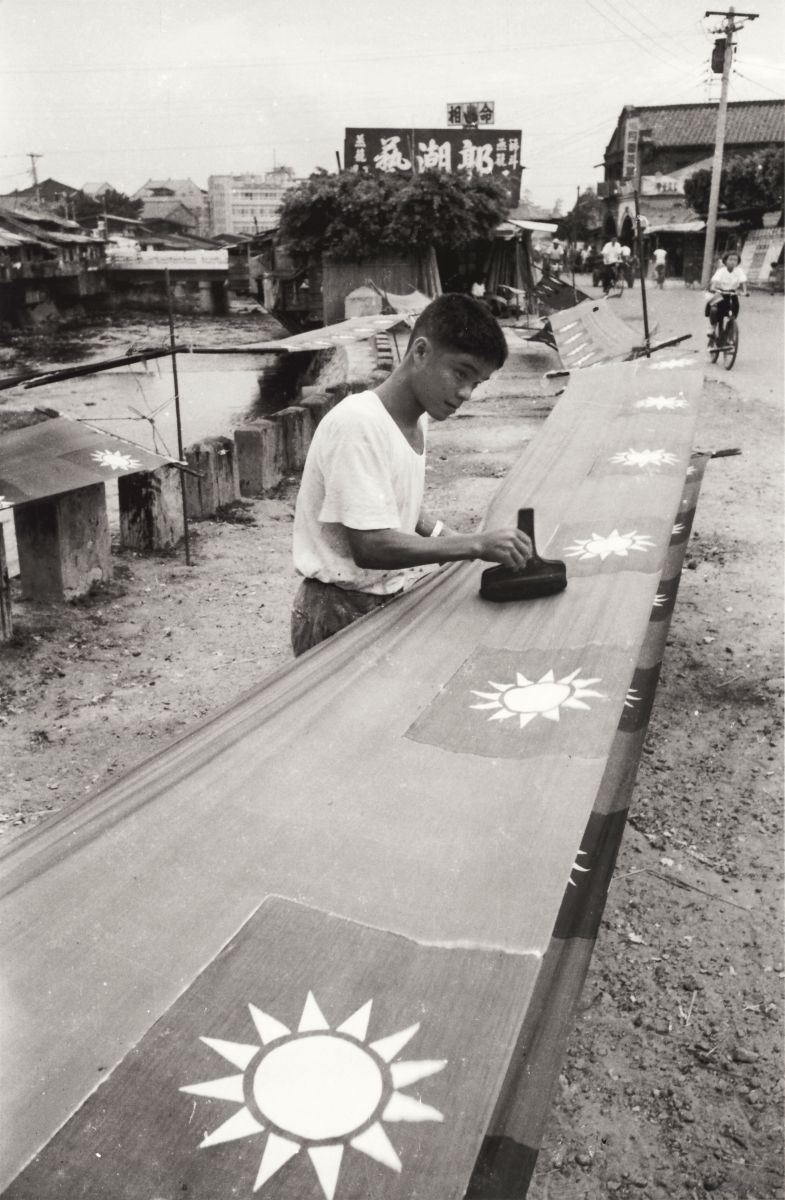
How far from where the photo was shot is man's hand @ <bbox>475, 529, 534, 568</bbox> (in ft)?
6.64

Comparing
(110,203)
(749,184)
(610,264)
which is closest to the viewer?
(610,264)

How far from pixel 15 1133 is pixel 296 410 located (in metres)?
6.56

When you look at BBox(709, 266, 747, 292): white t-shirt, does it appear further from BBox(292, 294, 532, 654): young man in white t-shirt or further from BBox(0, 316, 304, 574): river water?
BBox(292, 294, 532, 654): young man in white t-shirt

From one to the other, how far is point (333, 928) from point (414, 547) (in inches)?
35.6

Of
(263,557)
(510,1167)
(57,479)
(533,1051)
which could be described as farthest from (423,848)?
(263,557)

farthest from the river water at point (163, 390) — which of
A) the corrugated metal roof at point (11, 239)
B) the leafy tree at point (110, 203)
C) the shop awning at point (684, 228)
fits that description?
the leafy tree at point (110, 203)

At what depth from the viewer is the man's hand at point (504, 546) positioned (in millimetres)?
2023

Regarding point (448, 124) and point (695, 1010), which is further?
point (448, 124)

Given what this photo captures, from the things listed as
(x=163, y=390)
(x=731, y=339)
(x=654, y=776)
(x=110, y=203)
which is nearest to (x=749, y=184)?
(x=731, y=339)

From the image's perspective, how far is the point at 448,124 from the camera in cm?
2114

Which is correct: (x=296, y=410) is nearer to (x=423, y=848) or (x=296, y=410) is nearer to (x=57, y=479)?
(x=57, y=479)

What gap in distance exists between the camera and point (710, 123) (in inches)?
1487

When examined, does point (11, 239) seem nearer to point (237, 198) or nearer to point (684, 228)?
point (684, 228)

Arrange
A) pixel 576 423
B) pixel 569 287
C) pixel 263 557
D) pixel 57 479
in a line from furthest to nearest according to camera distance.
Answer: pixel 569 287 → pixel 263 557 → pixel 576 423 → pixel 57 479
